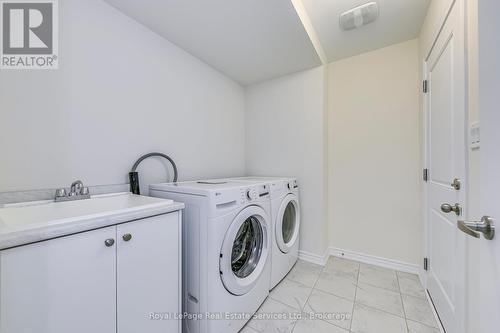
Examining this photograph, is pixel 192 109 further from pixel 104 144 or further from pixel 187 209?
pixel 187 209

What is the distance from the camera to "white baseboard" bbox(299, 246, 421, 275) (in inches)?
80.1

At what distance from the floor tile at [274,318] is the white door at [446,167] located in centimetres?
90

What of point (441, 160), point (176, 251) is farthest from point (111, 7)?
point (441, 160)

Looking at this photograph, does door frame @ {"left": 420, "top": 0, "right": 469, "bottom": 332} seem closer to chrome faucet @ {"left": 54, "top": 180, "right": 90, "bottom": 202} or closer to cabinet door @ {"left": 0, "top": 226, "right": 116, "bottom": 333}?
cabinet door @ {"left": 0, "top": 226, "right": 116, "bottom": 333}

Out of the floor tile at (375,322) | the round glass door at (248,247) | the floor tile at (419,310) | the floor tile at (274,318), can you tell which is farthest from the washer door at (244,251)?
the floor tile at (419,310)

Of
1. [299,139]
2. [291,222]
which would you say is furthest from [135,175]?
[299,139]

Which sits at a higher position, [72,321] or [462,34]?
[462,34]

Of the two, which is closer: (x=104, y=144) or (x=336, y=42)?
(x=104, y=144)

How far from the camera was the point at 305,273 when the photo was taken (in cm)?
203

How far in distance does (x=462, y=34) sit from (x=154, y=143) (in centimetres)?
197

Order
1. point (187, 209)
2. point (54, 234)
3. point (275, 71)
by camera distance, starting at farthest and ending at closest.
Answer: point (275, 71)
point (187, 209)
point (54, 234)

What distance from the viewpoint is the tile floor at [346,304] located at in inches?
53.3

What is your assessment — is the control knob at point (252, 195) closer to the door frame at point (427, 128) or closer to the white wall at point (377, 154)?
the door frame at point (427, 128)

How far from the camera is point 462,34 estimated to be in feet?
3.26
